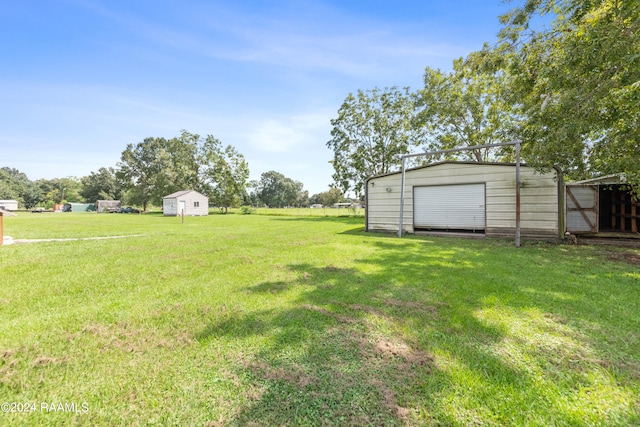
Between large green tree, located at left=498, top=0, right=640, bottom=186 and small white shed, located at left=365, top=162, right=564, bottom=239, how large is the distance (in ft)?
4.54

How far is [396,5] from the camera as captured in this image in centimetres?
816

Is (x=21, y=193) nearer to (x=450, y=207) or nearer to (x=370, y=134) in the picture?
(x=370, y=134)

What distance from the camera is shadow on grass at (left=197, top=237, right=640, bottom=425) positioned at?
1.58 m

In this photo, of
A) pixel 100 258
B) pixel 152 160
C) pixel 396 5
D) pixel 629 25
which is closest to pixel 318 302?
pixel 100 258

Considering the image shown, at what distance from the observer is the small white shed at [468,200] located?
846cm

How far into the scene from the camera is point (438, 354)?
85.7 inches

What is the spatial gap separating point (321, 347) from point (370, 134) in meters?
25.8

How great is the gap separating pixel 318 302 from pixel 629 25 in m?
8.48

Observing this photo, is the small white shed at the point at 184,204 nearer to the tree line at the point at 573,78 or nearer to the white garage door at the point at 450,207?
the white garage door at the point at 450,207

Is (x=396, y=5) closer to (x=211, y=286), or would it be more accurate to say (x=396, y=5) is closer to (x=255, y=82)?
(x=255, y=82)

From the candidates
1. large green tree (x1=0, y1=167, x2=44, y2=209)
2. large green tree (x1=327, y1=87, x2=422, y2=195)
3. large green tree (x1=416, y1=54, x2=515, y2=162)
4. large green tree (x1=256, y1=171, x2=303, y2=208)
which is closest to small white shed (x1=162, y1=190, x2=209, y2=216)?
large green tree (x1=327, y1=87, x2=422, y2=195)

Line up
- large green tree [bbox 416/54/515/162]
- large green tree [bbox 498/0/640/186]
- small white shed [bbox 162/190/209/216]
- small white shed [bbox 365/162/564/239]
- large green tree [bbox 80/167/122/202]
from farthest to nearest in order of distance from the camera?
large green tree [bbox 80/167/122/202]
small white shed [bbox 162/190/209/216]
large green tree [bbox 416/54/515/162]
small white shed [bbox 365/162/564/239]
large green tree [bbox 498/0/640/186]

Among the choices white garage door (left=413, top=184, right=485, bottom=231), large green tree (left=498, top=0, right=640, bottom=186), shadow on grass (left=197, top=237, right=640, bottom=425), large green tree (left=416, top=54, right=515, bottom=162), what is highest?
large green tree (left=416, top=54, right=515, bottom=162)

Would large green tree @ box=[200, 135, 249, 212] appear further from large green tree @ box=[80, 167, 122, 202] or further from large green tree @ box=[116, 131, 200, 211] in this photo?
large green tree @ box=[80, 167, 122, 202]
